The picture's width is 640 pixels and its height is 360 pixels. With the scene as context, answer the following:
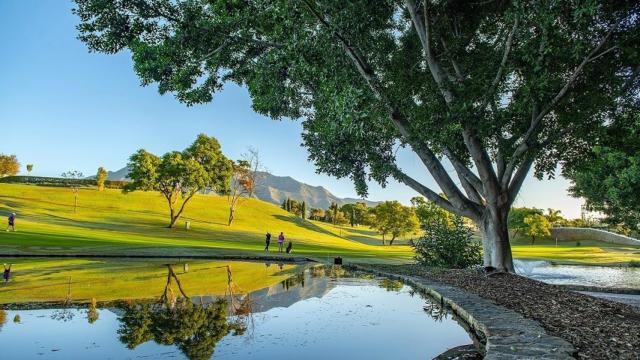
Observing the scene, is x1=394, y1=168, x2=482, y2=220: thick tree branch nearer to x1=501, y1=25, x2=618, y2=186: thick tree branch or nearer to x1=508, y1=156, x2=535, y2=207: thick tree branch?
x1=508, y1=156, x2=535, y2=207: thick tree branch

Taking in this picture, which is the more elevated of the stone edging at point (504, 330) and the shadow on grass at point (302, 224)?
the stone edging at point (504, 330)

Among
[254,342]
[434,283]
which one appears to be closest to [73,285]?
[254,342]

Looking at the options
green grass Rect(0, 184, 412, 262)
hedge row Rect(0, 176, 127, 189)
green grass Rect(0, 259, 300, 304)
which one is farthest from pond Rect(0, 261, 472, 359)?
hedge row Rect(0, 176, 127, 189)

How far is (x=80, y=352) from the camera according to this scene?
709cm

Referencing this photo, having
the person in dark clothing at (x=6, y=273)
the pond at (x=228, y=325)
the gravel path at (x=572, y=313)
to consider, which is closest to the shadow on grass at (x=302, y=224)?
the person in dark clothing at (x=6, y=273)

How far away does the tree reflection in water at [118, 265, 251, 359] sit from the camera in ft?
24.9

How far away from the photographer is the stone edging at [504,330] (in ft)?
21.5

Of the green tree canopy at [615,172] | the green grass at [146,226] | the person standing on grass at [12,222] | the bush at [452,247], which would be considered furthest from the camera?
the person standing on grass at [12,222]

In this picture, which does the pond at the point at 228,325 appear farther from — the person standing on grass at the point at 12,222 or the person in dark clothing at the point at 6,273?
the person standing on grass at the point at 12,222

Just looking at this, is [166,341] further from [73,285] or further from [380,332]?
[73,285]

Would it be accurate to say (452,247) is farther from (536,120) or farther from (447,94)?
(447,94)

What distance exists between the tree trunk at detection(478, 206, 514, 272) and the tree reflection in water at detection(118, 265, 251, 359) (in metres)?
10.7

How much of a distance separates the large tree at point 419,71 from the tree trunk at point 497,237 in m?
0.05

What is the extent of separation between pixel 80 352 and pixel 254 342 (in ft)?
8.91
